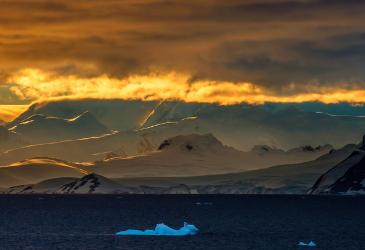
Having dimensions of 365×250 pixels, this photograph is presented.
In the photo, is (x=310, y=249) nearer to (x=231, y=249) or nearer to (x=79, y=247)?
(x=231, y=249)

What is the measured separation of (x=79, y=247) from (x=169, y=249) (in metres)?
20.1

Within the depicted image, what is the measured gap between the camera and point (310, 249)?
198m

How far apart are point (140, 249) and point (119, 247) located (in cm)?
600

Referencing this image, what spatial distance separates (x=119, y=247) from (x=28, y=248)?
1990cm

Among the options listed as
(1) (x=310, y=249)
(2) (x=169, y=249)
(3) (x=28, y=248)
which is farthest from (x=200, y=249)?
(3) (x=28, y=248)

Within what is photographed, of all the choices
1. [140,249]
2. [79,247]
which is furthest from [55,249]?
[140,249]

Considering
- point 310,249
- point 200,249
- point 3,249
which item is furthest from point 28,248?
point 310,249

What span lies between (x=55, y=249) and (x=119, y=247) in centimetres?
1404

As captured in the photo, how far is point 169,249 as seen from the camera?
19562cm

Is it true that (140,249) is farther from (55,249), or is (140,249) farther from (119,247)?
(55,249)

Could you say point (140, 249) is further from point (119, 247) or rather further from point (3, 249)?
point (3, 249)

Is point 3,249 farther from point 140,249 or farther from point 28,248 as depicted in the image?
point 140,249

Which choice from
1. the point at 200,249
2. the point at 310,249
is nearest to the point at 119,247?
the point at 200,249

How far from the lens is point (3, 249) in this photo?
19650 centimetres
